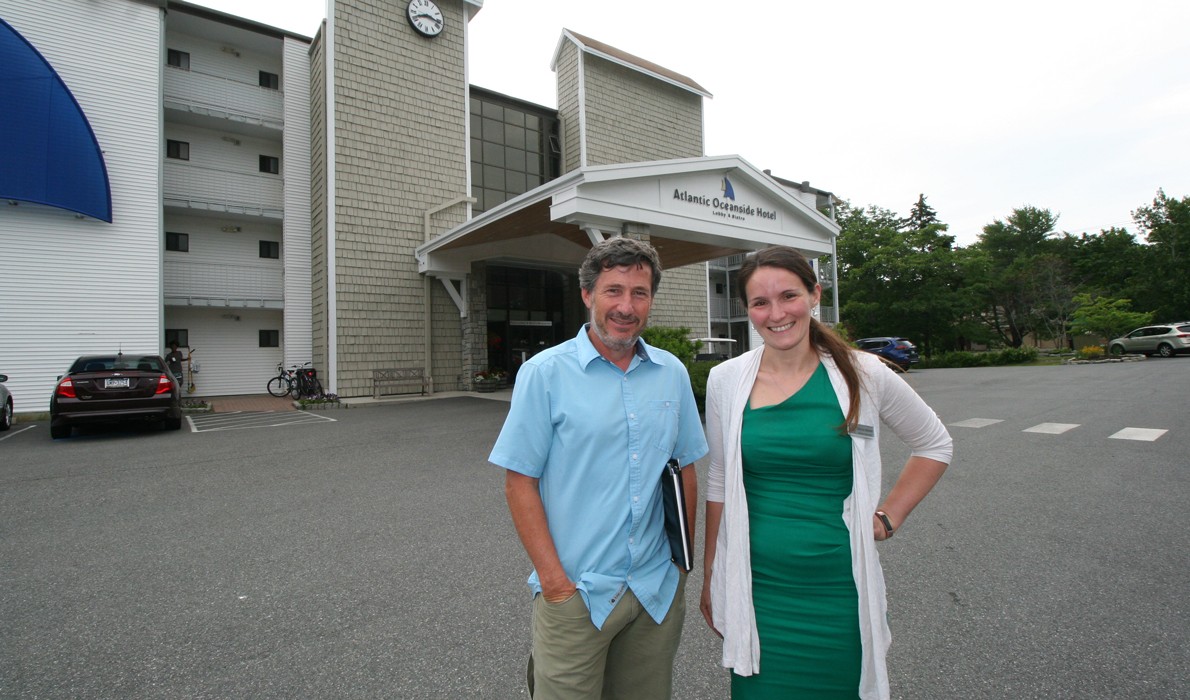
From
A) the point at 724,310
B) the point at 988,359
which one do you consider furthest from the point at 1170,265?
the point at 724,310

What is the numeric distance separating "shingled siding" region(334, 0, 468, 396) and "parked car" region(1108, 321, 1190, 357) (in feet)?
102

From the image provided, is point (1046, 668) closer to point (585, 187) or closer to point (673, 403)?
point (673, 403)

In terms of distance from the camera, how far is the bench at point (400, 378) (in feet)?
53.6

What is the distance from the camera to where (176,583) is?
3627 mm

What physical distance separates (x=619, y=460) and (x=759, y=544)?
47cm

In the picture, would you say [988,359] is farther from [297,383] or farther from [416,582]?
[416,582]

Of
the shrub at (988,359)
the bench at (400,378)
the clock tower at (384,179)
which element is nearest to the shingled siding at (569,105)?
the clock tower at (384,179)

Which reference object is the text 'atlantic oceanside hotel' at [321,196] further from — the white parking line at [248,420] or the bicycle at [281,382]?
the white parking line at [248,420]

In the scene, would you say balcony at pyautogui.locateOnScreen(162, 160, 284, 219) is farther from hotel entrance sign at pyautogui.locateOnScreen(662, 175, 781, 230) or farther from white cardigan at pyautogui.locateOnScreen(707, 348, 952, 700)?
white cardigan at pyautogui.locateOnScreen(707, 348, 952, 700)

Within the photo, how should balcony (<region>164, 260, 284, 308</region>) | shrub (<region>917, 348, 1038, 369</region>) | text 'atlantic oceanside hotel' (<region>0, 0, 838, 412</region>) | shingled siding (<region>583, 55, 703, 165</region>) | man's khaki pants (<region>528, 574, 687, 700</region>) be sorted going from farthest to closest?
shrub (<region>917, 348, 1038, 369</region>) → shingled siding (<region>583, 55, 703, 165</region>) → balcony (<region>164, 260, 284, 308</region>) → text 'atlantic oceanside hotel' (<region>0, 0, 838, 412</region>) → man's khaki pants (<region>528, 574, 687, 700</region>)

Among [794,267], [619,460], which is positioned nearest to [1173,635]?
[794,267]

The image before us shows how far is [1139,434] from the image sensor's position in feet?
26.9

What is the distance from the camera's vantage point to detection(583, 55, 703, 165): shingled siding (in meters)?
21.5

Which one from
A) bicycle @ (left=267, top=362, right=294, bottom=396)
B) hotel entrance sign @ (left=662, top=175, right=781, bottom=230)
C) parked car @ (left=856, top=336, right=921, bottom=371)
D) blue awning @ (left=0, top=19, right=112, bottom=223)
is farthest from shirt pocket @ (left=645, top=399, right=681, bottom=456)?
parked car @ (left=856, top=336, right=921, bottom=371)
